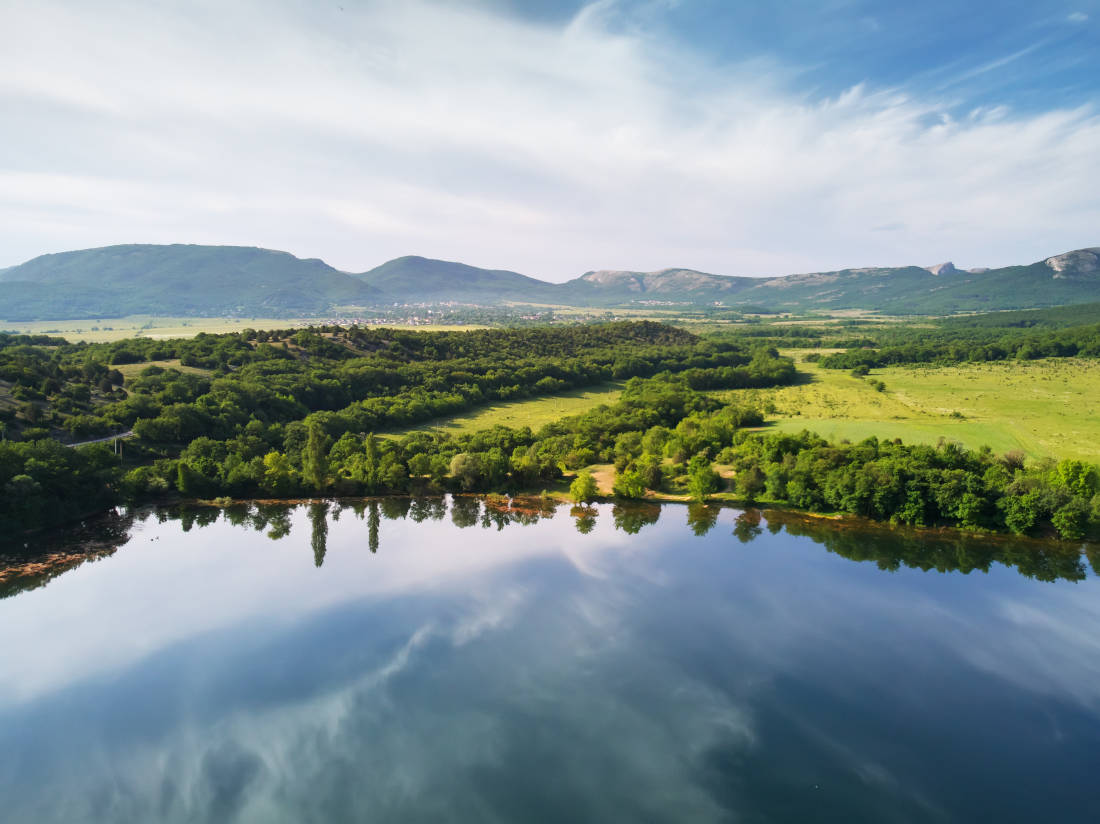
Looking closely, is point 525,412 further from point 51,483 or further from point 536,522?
point 51,483

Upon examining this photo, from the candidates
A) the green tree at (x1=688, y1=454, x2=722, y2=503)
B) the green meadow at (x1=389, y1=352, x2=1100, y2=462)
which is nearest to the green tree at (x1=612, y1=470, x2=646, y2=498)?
the green tree at (x1=688, y1=454, x2=722, y2=503)

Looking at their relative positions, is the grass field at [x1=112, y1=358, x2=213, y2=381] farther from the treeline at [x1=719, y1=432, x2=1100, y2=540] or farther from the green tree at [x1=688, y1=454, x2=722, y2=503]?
the treeline at [x1=719, y1=432, x2=1100, y2=540]

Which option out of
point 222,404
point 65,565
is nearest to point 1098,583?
point 65,565

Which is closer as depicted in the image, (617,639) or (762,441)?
(617,639)

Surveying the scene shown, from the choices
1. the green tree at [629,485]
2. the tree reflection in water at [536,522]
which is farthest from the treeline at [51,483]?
the green tree at [629,485]

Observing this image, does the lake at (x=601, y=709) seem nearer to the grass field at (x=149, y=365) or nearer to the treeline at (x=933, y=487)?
the treeline at (x=933, y=487)

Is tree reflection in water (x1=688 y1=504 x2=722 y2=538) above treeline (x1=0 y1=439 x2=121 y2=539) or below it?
below

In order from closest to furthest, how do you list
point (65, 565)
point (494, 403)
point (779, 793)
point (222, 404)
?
point (779, 793) < point (65, 565) < point (222, 404) < point (494, 403)

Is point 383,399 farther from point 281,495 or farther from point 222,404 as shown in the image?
point 281,495
